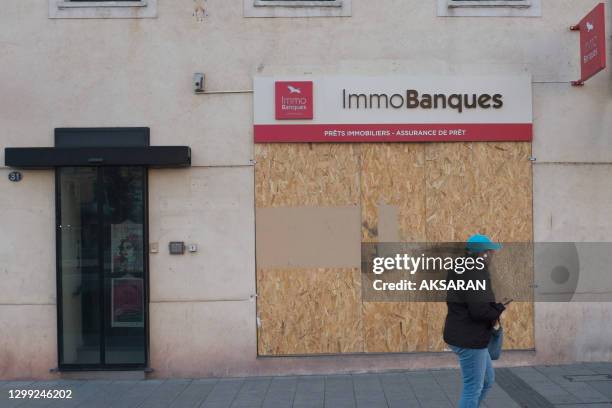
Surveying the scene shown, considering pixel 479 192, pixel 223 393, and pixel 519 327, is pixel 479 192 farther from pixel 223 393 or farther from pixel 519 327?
pixel 223 393

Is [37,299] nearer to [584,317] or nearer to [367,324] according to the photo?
[367,324]

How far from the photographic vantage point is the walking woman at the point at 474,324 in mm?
5320

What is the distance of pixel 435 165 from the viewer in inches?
331

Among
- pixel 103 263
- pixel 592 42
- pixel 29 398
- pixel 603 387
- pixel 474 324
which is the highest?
pixel 592 42

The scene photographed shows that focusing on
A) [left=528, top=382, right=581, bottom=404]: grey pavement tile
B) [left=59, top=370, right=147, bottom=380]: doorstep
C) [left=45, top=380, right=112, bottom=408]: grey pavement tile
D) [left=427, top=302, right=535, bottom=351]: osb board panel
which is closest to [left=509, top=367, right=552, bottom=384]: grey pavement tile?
[left=528, top=382, right=581, bottom=404]: grey pavement tile

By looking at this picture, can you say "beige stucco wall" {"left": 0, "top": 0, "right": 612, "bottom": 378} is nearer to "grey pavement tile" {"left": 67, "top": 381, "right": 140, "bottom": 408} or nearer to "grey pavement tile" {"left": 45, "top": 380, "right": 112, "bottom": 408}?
"grey pavement tile" {"left": 67, "top": 381, "right": 140, "bottom": 408}

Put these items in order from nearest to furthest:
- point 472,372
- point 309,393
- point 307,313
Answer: point 472,372 < point 309,393 < point 307,313

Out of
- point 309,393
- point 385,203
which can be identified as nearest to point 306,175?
point 385,203

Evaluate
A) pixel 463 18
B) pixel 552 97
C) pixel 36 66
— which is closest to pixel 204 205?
pixel 36 66

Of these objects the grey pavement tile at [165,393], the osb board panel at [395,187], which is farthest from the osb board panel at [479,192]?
the grey pavement tile at [165,393]

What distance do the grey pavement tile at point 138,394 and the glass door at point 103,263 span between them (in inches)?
17.1

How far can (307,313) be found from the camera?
8.37 meters

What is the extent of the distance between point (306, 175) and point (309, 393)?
2.79 meters

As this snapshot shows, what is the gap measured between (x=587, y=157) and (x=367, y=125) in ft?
9.81
